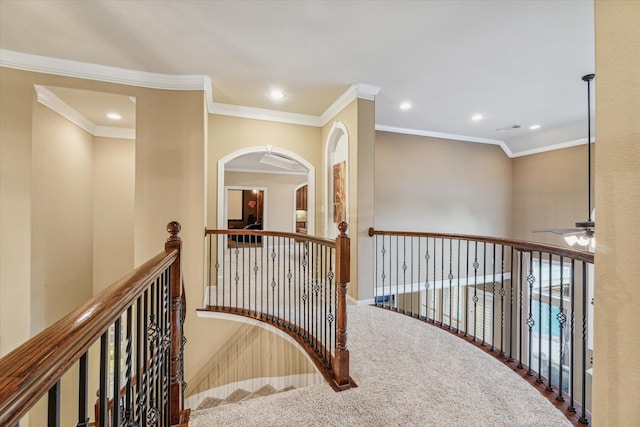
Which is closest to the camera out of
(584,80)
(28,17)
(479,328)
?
(28,17)

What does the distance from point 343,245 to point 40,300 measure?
365cm

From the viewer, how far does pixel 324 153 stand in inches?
186

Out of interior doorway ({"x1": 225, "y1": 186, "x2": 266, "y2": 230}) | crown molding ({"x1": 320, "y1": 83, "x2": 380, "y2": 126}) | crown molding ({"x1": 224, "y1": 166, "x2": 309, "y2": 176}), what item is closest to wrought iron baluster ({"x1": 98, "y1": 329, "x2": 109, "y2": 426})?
crown molding ({"x1": 320, "y1": 83, "x2": 380, "y2": 126})

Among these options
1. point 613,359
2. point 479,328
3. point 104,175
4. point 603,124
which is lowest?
point 479,328

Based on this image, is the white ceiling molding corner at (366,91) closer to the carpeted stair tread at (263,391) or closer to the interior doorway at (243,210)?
the carpeted stair tread at (263,391)

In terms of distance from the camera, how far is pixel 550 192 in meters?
5.79

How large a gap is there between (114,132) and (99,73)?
173 centimetres

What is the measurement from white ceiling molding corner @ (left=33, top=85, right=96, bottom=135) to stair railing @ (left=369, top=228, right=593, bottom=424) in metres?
4.25

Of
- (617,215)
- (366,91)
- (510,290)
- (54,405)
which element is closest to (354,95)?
(366,91)

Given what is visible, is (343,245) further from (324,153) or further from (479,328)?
(479,328)

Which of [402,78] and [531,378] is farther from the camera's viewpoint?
[402,78]

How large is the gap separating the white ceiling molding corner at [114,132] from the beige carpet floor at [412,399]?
15.4 feet

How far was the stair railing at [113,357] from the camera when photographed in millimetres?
458

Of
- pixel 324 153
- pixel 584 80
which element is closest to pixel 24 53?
pixel 324 153
